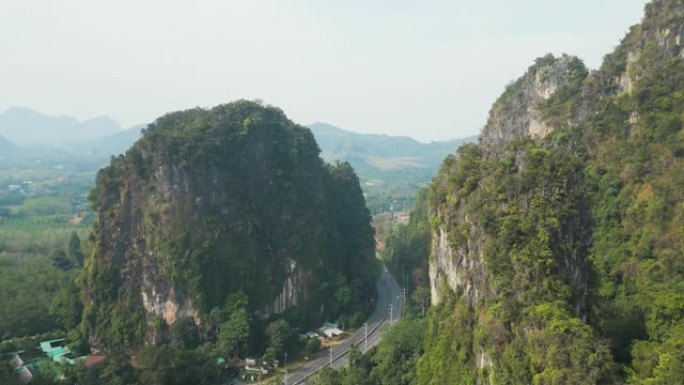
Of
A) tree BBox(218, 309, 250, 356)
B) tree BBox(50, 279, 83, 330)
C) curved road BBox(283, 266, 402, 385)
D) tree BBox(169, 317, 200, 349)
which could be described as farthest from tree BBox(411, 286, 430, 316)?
tree BBox(50, 279, 83, 330)

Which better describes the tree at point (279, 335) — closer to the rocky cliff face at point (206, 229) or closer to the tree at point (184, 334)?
the rocky cliff face at point (206, 229)

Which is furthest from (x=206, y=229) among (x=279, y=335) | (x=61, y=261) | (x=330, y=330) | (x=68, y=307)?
(x=61, y=261)

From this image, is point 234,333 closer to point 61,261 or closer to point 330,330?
point 330,330

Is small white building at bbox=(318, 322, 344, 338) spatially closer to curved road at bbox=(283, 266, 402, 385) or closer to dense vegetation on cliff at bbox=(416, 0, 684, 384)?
curved road at bbox=(283, 266, 402, 385)

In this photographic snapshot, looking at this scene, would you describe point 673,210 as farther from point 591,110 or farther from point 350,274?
point 350,274

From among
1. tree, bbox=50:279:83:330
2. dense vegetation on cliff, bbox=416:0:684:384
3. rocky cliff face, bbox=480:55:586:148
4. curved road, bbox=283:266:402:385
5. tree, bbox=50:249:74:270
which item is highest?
rocky cliff face, bbox=480:55:586:148

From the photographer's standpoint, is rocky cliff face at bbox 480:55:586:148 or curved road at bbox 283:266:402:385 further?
rocky cliff face at bbox 480:55:586:148
